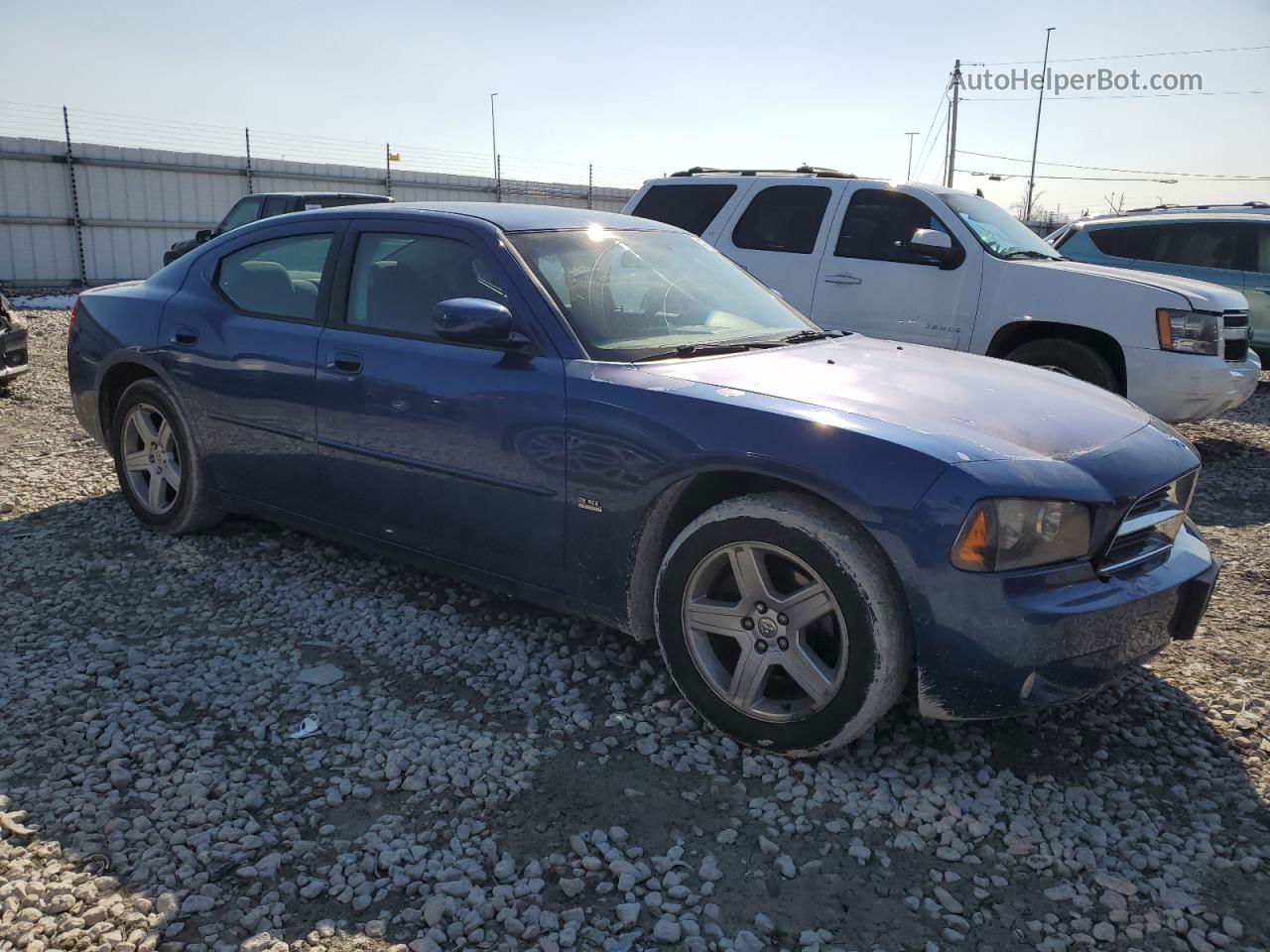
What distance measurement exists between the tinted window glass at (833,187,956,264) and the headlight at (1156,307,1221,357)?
155 centimetres

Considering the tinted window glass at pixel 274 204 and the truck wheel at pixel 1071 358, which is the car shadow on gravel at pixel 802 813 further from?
the tinted window glass at pixel 274 204

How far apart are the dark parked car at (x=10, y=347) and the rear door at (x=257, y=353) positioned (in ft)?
14.2

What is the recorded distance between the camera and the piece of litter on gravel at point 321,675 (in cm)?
342

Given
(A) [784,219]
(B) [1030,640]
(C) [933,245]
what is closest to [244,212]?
(A) [784,219]

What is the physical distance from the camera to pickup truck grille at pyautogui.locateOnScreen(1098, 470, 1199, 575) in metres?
2.86

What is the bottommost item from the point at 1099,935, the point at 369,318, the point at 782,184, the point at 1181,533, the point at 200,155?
the point at 1099,935

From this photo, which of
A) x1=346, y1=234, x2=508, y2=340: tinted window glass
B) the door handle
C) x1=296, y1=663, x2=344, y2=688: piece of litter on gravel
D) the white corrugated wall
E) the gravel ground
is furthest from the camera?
the white corrugated wall

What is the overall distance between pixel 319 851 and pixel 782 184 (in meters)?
6.21

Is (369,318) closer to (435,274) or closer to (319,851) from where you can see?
(435,274)

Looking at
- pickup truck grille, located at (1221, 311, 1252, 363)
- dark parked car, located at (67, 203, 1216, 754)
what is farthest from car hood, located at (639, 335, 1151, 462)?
pickup truck grille, located at (1221, 311, 1252, 363)

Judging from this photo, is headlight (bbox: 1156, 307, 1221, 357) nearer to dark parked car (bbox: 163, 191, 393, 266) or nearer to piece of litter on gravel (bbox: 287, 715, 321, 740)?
piece of litter on gravel (bbox: 287, 715, 321, 740)

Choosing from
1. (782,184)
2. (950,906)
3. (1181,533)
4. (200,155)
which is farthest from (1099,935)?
(200,155)

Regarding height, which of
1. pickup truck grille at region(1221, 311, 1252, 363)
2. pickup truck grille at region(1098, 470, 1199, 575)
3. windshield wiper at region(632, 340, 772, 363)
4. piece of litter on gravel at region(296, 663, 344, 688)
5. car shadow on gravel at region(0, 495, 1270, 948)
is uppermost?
windshield wiper at region(632, 340, 772, 363)

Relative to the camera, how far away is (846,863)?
99.1 inches
